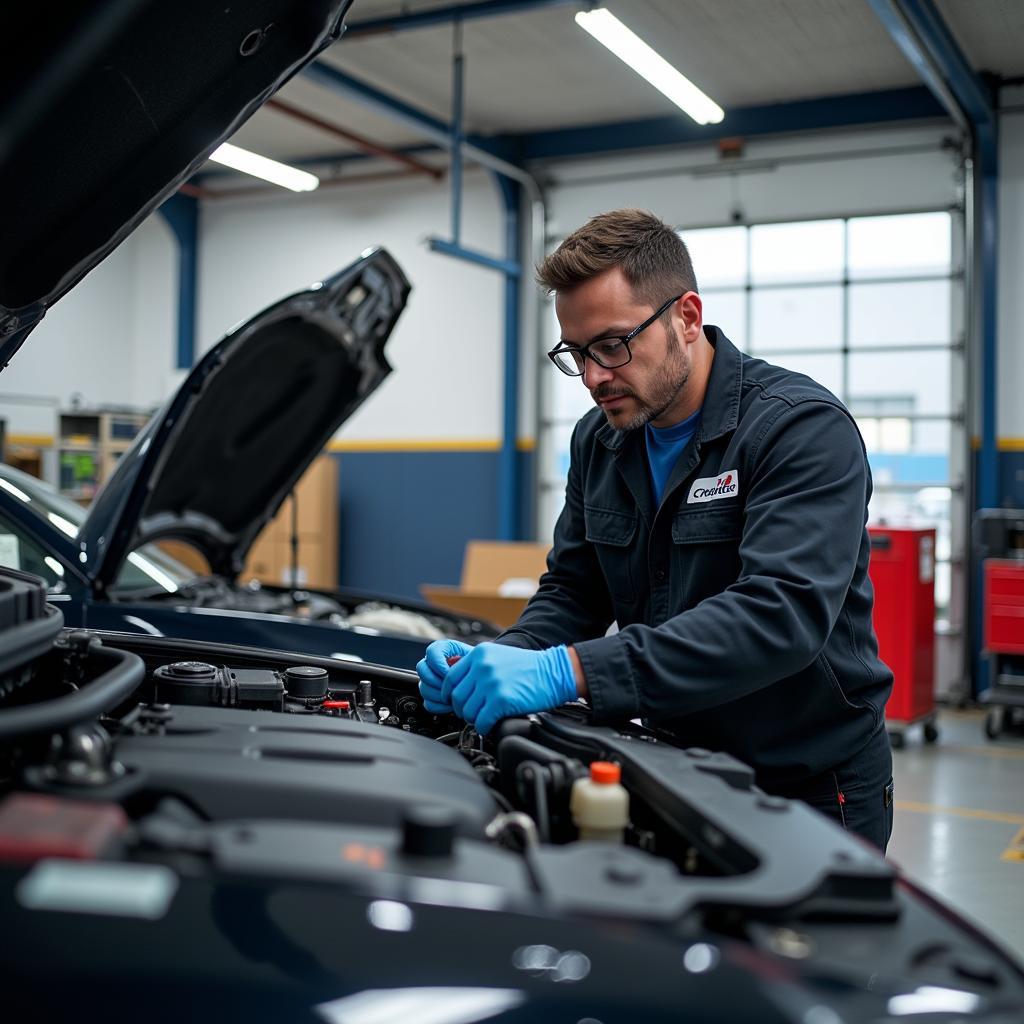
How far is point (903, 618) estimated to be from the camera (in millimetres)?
6402

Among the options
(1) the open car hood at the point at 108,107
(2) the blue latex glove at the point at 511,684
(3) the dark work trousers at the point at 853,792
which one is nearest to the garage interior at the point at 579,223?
(3) the dark work trousers at the point at 853,792

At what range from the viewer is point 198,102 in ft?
6.05

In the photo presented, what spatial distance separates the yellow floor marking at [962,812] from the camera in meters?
4.92

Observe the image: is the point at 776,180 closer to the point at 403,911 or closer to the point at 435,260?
the point at 435,260

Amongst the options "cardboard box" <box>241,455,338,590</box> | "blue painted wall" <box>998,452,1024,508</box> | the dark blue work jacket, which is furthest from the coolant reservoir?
"cardboard box" <box>241,455,338,590</box>

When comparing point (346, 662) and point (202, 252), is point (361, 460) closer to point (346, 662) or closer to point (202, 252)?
point (202, 252)

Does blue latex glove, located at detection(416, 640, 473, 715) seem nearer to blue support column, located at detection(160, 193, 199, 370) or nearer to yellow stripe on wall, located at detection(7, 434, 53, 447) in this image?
yellow stripe on wall, located at detection(7, 434, 53, 447)

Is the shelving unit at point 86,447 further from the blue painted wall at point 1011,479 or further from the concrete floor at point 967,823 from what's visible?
the blue painted wall at point 1011,479

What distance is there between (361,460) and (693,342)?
8.75 metres

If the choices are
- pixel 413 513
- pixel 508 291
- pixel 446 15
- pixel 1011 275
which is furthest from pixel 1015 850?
pixel 413 513

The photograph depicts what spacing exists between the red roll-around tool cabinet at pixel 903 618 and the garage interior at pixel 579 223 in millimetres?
18

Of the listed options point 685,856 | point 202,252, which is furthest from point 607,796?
point 202,252

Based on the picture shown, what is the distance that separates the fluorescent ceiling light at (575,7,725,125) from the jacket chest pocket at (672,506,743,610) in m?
4.59

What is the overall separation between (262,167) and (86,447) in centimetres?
290
